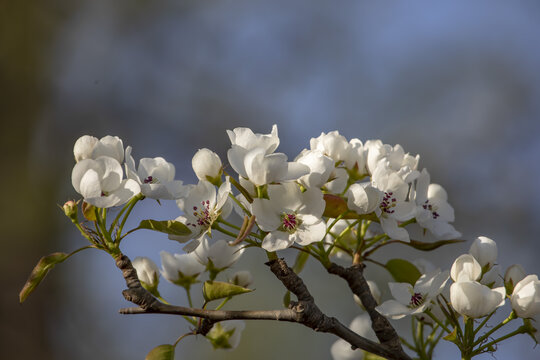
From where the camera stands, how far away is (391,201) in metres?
0.73

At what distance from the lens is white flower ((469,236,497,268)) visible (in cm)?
71

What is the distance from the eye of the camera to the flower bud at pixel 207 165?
2.38 feet

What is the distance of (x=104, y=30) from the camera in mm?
4109

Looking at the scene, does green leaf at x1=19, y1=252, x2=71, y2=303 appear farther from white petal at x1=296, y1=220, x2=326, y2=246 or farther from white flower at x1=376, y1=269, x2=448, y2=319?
white flower at x1=376, y1=269, x2=448, y2=319

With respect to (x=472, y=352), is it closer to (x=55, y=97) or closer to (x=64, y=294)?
(x=64, y=294)

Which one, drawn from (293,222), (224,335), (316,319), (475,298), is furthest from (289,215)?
(224,335)

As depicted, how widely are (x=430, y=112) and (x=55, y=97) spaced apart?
8.54 feet

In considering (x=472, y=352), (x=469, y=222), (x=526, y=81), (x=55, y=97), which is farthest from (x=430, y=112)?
(x=472, y=352)

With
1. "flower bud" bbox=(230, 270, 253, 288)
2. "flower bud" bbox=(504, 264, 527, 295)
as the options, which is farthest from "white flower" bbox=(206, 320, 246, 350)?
"flower bud" bbox=(504, 264, 527, 295)

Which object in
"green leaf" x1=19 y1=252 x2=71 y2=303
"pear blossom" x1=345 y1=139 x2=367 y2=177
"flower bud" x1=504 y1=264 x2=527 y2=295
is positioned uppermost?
"pear blossom" x1=345 y1=139 x2=367 y2=177

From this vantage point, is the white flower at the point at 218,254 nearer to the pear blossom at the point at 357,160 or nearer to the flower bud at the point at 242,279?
the flower bud at the point at 242,279

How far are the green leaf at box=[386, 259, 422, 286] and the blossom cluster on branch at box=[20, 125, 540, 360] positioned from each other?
0.05m

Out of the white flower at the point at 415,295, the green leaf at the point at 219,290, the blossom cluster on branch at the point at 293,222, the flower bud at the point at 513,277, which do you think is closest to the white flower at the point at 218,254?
the blossom cluster on branch at the point at 293,222

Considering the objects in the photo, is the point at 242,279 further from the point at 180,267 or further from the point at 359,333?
the point at 359,333
